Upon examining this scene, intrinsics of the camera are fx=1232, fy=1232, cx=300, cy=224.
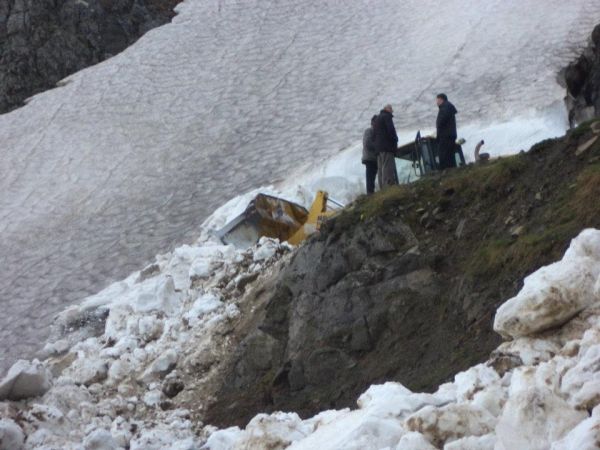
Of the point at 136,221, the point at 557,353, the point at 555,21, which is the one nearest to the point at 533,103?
the point at 555,21

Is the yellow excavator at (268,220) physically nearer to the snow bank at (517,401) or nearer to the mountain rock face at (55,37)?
A: the snow bank at (517,401)

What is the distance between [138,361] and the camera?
1273 centimetres

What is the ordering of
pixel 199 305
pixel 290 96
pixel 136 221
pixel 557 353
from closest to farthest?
pixel 557 353 < pixel 199 305 < pixel 136 221 < pixel 290 96

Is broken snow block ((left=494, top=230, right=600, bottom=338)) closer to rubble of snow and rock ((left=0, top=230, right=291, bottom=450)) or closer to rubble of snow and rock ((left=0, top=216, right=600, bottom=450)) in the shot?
rubble of snow and rock ((left=0, top=216, right=600, bottom=450))

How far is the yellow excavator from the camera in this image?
15.8 m

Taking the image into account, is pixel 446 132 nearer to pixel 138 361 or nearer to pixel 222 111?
pixel 138 361

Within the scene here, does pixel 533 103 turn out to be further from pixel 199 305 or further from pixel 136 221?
pixel 199 305

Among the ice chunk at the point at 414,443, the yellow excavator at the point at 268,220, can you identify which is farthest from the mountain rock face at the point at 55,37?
the ice chunk at the point at 414,443

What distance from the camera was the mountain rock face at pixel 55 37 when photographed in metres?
Result: 26.7

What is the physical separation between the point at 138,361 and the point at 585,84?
371 inches

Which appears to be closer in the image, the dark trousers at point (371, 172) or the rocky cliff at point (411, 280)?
the rocky cliff at point (411, 280)

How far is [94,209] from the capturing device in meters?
20.7

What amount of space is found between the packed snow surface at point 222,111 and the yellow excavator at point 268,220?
218 centimetres

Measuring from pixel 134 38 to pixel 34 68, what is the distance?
241 cm
